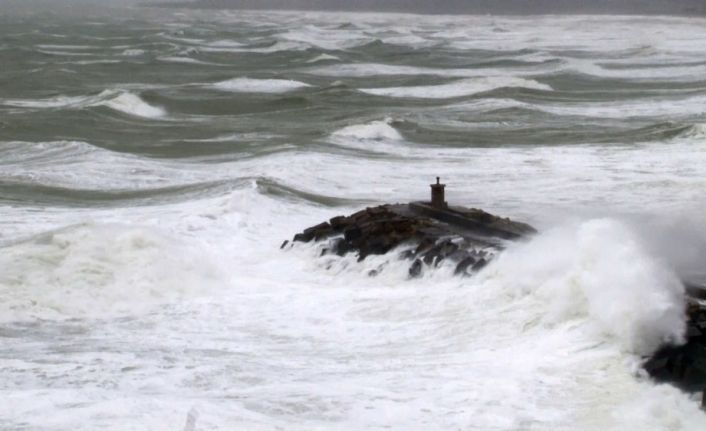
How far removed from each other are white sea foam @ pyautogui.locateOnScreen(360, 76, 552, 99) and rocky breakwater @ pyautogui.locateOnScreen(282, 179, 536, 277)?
23.7m

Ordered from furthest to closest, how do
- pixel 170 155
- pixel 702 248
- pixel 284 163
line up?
1. pixel 170 155
2. pixel 284 163
3. pixel 702 248

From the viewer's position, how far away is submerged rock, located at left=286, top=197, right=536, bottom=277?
48.8 ft

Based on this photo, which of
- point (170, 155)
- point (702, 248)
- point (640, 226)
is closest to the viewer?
point (702, 248)

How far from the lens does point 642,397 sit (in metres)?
10.4

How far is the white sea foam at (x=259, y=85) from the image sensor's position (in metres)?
43.5

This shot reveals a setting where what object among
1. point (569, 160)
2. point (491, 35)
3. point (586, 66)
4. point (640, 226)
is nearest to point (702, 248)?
point (640, 226)

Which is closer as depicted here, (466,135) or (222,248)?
(222,248)

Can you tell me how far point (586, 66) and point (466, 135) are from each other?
26068 mm

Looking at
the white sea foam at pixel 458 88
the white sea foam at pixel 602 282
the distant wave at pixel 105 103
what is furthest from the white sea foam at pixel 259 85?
the white sea foam at pixel 602 282

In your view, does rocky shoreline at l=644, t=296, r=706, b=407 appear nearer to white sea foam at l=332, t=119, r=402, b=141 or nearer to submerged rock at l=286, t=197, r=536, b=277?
submerged rock at l=286, t=197, r=536, b=277

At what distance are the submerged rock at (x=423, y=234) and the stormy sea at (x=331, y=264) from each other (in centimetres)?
25

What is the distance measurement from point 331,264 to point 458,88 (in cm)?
2782

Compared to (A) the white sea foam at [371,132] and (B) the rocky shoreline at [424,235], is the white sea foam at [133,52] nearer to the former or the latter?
(A) the white sea foam at [371,132]

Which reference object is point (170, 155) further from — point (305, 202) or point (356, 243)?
point (356, 243)
